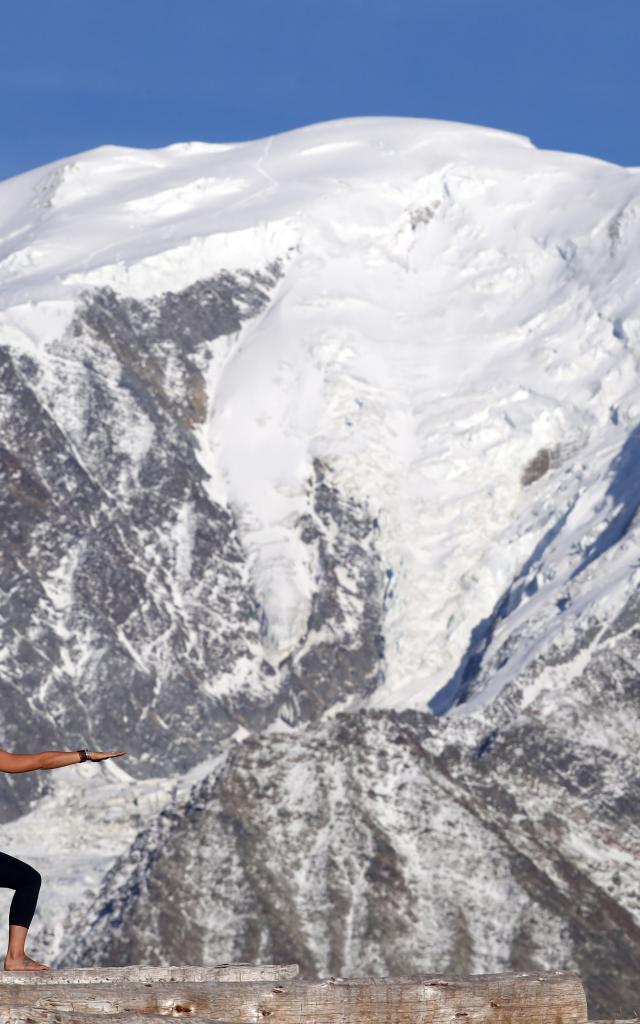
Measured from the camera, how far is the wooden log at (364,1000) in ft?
88.7

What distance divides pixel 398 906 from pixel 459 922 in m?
4.12

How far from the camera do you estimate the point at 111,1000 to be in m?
27.1

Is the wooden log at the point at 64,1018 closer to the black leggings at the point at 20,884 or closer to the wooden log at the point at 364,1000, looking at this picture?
the wooden log at the point at 364,1000

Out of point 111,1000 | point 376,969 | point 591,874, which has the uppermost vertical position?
point 591,874

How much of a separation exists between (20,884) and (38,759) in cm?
239

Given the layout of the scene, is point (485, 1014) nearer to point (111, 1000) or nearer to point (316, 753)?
point (111, 1000)

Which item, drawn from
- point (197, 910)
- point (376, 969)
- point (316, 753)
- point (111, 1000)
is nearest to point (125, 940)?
point (197, 910)

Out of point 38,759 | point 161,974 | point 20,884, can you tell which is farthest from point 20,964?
point 38,759

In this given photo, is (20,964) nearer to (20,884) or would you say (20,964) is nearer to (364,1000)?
(20,884)

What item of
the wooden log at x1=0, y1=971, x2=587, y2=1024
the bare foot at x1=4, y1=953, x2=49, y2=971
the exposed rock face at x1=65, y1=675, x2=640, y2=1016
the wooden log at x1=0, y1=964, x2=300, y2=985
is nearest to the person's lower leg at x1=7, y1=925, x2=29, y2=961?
the bare foot at x1=4, y1=953, x2=49, y2=971

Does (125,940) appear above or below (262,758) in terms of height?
below

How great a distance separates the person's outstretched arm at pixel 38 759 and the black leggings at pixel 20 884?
1504 millimetres

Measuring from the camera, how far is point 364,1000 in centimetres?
2716

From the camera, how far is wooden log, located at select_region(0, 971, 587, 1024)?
27047 millimetres
